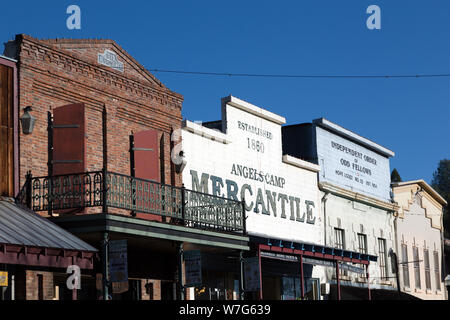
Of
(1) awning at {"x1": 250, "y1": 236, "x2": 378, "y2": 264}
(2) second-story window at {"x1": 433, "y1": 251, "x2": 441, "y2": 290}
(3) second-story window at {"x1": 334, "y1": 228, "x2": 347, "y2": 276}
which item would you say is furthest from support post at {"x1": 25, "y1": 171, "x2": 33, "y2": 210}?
(2) second-story window at {"x1": 433, "y1": 251, "x2": 441, "y2": 290}

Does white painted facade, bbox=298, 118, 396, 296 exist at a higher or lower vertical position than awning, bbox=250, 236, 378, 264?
higher

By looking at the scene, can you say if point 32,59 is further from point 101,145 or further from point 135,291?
point 135,291

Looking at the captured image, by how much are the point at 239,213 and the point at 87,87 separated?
5.55 m

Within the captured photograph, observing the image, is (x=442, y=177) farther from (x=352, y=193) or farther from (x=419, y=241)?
(x=352, y=193)

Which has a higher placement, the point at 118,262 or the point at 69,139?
the point at 69,139

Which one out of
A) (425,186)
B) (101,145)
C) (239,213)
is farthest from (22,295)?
(425,186)

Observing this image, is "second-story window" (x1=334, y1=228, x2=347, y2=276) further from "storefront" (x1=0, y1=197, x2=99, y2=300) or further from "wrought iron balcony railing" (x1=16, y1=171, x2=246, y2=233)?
"storefront" (x1=0, y1=197, x2=99, y2=300)

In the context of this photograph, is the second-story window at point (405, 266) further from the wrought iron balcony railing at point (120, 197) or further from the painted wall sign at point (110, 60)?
the painted wall sign at point (110, 60)

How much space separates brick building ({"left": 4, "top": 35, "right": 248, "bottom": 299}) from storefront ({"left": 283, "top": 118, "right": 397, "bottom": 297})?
30.6ft

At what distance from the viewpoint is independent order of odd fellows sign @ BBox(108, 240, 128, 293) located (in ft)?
59.8

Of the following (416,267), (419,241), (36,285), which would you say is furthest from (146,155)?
(419,241)

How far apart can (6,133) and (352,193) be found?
60.2 ft

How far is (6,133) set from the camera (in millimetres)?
18969

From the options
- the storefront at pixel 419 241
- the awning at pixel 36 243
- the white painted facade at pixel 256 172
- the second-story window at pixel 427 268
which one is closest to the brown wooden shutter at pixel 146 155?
the white painted facade at pixel 256 172
